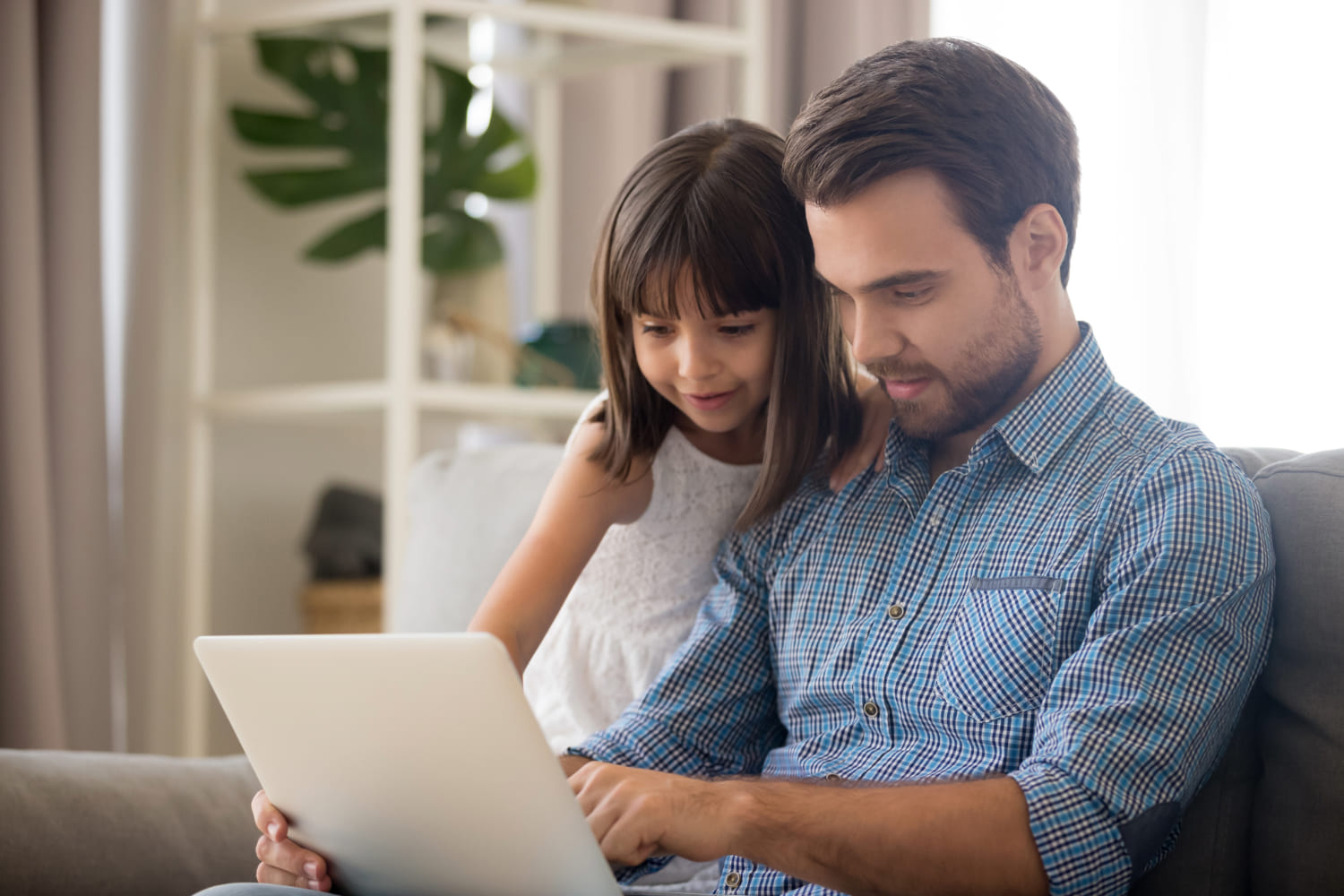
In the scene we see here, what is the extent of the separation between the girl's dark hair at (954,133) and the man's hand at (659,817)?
0.48 metres

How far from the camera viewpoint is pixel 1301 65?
240 centimetres

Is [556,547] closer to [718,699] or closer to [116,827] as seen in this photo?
[718,699]

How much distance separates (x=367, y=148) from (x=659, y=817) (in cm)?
187

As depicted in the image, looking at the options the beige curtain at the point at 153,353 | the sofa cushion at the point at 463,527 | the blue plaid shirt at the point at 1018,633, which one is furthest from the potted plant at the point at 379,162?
the blue plaid shirt at the point at 1018,633

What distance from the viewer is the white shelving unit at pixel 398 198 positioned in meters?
2.20

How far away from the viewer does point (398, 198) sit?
220 cm

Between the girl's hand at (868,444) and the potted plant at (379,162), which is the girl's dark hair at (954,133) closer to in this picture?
the girl's hand at (868,444)

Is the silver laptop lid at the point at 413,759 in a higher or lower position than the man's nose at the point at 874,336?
lower

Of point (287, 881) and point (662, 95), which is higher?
point (662, 95)

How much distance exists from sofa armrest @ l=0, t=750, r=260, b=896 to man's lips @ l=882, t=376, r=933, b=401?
76 cm

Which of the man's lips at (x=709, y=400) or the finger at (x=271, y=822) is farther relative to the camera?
the man's lips at (x=709, y=400)

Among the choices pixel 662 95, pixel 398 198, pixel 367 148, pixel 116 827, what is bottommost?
pixel 116 827

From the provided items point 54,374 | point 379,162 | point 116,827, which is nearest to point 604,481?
point 116,827

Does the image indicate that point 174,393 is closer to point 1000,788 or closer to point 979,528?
point 979,528
